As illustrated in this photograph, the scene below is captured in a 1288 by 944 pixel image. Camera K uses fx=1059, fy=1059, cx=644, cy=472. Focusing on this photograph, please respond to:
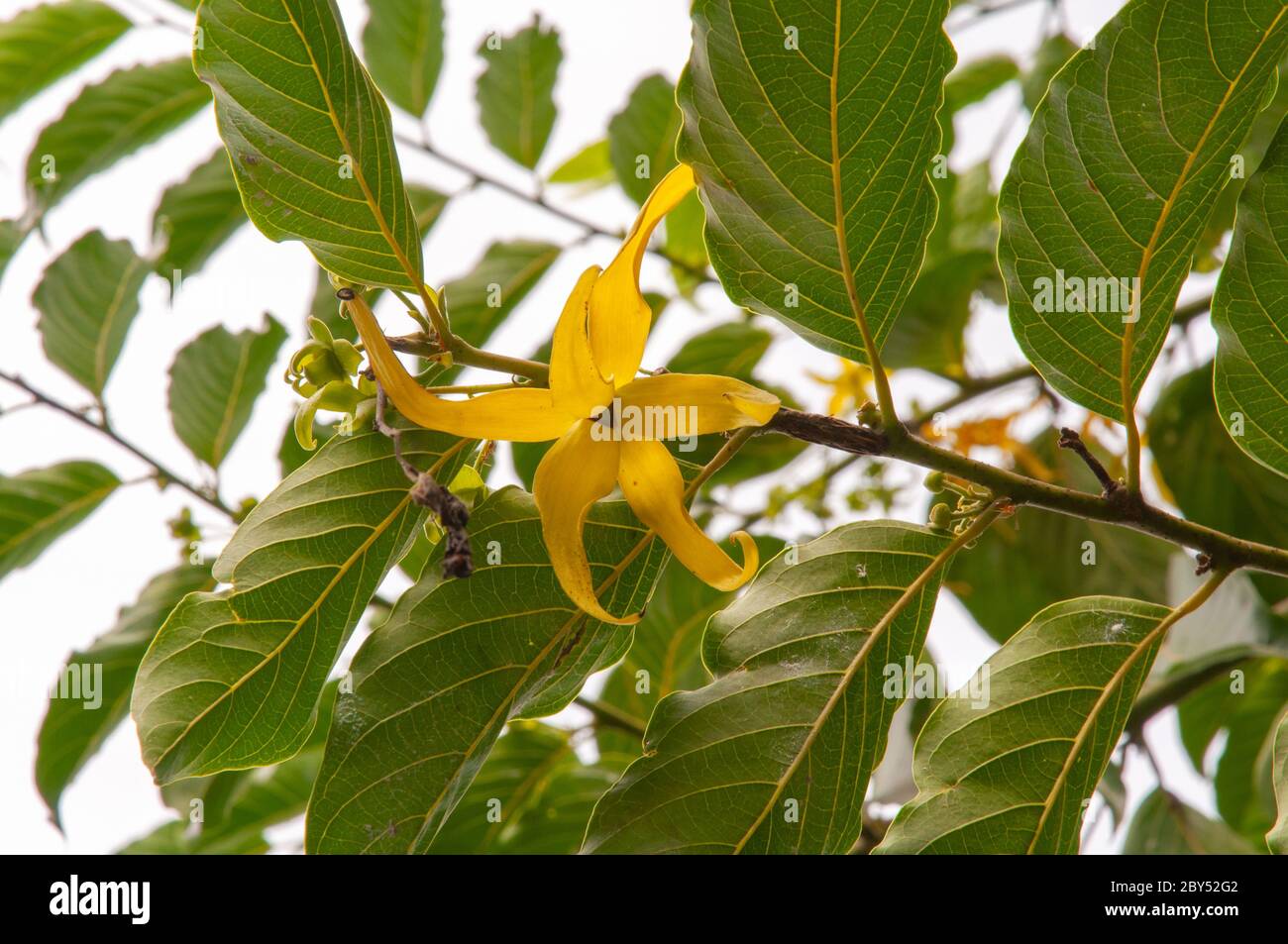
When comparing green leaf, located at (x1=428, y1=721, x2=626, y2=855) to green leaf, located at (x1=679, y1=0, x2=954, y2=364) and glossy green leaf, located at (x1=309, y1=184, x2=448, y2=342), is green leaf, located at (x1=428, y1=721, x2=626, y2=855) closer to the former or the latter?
glossy green leaf, located at (x1=309, y1=184, x2=448, y2=342)

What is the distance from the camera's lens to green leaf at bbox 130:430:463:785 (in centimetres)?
70

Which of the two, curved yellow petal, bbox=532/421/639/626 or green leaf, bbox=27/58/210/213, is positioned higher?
green leaf, bbox=27/58/210/213

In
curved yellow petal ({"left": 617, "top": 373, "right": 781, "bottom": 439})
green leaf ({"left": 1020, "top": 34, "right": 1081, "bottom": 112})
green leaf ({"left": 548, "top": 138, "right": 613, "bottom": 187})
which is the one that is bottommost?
curved yellow petal ({"left": 617, "top": 373, "right": 781, "bottom": 439})

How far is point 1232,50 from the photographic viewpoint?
64 cm

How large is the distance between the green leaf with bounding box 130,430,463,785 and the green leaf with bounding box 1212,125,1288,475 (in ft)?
1.80

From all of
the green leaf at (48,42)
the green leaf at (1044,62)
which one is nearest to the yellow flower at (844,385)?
the green leaf at (1044,62)

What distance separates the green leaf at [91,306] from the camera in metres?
1.35

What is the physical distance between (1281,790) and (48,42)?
1.72 m

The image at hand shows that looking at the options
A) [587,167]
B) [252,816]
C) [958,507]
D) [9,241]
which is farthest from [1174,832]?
[9,241]

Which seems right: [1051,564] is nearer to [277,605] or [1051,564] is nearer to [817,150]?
[817,150]

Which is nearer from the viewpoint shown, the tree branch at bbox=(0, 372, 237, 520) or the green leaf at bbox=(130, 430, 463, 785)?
the green leaf at bbox=(130, 430, 463, 785)

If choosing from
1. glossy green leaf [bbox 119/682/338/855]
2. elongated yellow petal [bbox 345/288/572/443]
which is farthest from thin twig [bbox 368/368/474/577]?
glossy green leaf [bbox 119/682/338/855]

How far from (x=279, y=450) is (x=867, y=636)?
2.93 feet

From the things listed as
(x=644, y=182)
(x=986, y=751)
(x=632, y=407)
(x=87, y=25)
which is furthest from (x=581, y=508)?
(x=87, y=25)
